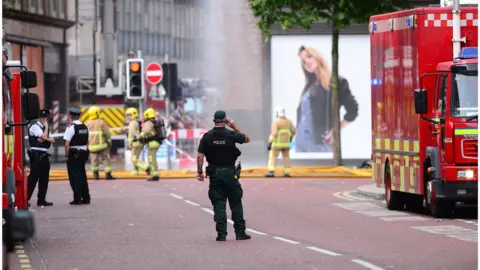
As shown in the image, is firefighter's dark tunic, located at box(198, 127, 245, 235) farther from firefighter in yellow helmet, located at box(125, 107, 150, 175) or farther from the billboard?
the billboard

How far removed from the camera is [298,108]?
1610 inches

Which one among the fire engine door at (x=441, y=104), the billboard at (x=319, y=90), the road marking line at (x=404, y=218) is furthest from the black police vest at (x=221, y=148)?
the billboard at (x=319, y=90)

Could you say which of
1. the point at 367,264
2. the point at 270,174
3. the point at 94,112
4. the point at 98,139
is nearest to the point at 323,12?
the point at 270,174

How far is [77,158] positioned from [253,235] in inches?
308

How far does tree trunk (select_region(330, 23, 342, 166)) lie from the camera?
38188 millimetres

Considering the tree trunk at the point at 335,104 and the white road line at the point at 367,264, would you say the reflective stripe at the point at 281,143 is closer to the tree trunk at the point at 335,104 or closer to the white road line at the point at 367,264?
the tree trunk at the point at 335,104

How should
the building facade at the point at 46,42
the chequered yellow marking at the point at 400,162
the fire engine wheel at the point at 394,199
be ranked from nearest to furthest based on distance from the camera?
the chequered yellow marking at the point at 400,162, the fire engine wheel at the point at 394,199, the building facade at the point at 46,42

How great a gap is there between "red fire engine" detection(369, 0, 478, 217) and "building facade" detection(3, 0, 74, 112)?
25310 mm

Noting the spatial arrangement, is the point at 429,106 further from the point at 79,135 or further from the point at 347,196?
the point at 79,135

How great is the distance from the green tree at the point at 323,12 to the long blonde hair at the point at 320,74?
2.45 m

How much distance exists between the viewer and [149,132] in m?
35.1

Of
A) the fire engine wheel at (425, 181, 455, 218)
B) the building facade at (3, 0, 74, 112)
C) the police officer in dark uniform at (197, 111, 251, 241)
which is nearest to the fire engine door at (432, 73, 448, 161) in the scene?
the fire engine wheel at (425, 181, 455, 218)

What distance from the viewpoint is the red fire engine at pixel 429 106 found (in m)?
22.4

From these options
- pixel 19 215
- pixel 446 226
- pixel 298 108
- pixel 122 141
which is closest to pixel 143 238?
pixel 446 226
